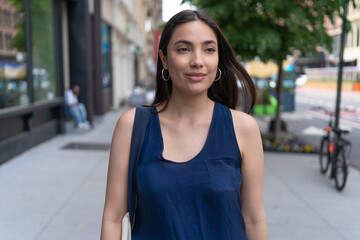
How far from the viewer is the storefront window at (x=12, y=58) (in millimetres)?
7859

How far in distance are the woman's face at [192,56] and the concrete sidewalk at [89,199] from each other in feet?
10.5

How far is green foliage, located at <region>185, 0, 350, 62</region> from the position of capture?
27.6ft

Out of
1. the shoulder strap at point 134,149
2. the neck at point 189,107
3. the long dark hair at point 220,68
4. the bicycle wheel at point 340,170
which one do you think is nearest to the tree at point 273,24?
the bicycle wheel at point 340,170

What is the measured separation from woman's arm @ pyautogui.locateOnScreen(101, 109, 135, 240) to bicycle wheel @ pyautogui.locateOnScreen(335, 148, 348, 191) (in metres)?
5.35

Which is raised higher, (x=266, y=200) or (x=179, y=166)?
(x=179, y=166)

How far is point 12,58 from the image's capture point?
331 inches

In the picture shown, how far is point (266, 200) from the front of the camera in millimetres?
5762

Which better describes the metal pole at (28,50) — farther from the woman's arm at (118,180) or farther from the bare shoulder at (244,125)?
the bare shoulder at (244,125)

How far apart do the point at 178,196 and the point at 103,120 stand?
1410 cm

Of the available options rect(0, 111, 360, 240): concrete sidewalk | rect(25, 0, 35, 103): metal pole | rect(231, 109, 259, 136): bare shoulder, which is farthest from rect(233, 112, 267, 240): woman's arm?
rect(25, 0, 35, 103): metal pole

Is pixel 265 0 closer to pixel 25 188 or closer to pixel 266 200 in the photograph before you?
pixel 266 200

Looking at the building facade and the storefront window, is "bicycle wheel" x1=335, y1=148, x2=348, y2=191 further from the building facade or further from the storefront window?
the storefront window

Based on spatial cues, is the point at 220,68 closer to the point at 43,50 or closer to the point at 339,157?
the point at 339,157

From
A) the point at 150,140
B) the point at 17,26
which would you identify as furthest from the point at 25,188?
the point at 150,140
